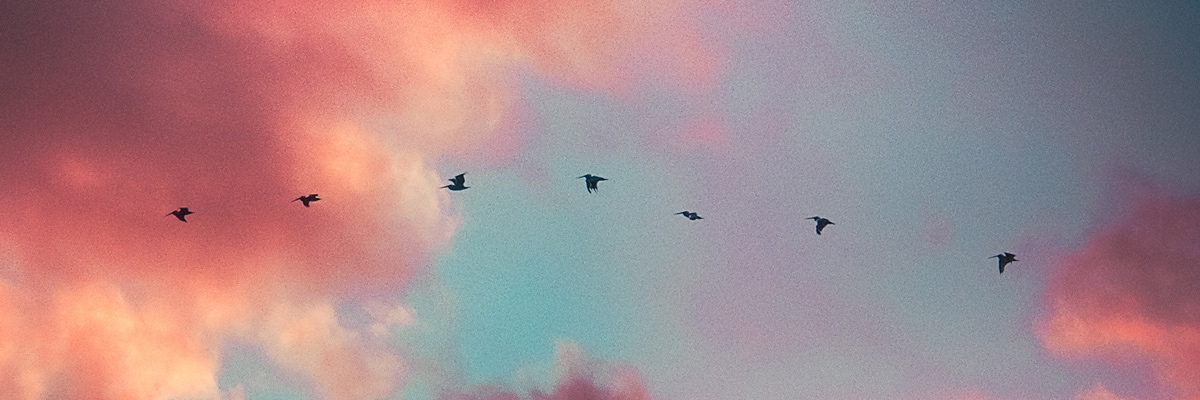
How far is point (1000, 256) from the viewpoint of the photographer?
81.4 m

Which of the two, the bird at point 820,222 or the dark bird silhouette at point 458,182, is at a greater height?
the bird at point 820,222

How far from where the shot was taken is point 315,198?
79875mm

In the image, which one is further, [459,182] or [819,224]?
[819,224]

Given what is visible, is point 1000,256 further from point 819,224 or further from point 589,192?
point 589,192

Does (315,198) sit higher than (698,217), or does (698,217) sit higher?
(698,217)

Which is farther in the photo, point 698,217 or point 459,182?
point 698,217

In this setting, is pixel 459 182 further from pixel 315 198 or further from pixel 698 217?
pixel 698 217

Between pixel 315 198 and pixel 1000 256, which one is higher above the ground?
pixel 1000 256

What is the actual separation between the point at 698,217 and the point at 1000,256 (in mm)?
25779

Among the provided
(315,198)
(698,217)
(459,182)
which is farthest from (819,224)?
(315,198)

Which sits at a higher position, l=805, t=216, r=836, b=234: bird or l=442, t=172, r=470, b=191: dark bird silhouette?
l=805, t=216, r=836, b=234: bird

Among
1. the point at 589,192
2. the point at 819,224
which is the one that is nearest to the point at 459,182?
the point at 589,192

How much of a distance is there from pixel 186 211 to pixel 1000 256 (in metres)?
69.4

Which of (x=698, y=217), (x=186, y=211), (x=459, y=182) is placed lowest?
(x=186, y=211)
